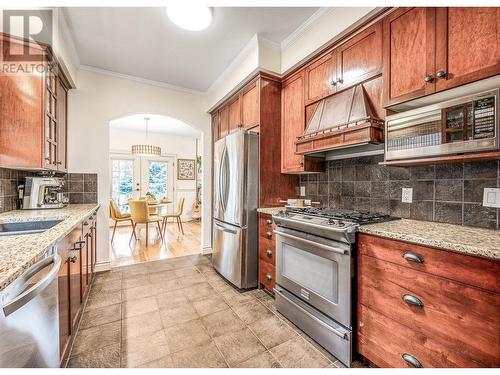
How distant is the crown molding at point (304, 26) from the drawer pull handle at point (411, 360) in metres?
2.55

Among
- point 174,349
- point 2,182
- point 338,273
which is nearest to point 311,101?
point 338,273

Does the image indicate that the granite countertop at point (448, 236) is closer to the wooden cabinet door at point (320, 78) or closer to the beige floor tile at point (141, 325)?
the wooden cabinet door at point (320, 78)

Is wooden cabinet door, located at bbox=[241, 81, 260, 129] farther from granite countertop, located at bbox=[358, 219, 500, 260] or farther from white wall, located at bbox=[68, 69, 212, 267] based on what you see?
granite countertop, located at bbox=[358, 219, 500, 260]

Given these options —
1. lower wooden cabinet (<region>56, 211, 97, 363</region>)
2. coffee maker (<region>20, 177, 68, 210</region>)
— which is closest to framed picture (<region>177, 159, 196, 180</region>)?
coffee maker (<region>20, 177, 68, 210</region>)

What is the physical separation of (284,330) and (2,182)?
2.85 m

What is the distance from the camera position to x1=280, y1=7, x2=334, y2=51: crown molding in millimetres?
2018

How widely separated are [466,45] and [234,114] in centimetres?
237

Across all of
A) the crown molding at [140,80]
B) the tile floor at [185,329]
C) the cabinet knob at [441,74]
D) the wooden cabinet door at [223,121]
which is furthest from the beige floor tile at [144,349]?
the crown molding at [140,80]

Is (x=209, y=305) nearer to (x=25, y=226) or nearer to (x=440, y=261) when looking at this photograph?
(x=25, y=226)

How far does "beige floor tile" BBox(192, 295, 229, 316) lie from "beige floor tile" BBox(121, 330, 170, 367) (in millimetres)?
406
